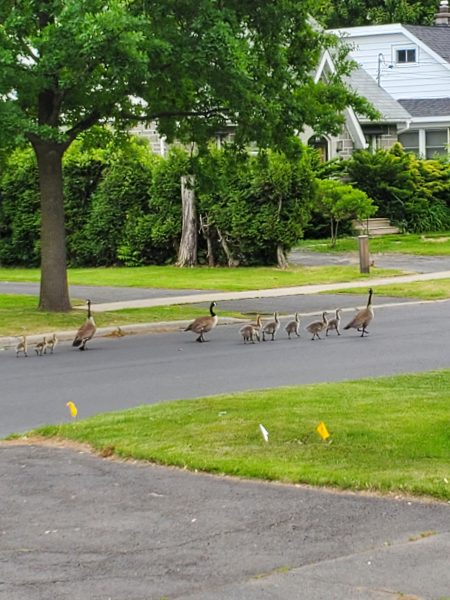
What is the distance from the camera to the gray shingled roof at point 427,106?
49562 mm

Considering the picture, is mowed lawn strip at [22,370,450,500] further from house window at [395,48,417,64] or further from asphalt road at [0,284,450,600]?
house window at [395,48,417,64]

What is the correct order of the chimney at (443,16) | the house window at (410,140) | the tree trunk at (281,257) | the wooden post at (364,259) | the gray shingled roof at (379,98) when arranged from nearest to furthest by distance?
1. the wooden post at (364,259)
2. the tree trunk at (281,257)
3. the gray shingled roof at (379,98)
4. the house window at (410,140)
5. the chimney at (443,16)

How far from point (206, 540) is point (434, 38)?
48.2 metres

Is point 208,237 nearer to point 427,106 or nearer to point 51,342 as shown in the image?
point 51,342

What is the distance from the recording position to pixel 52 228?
22172 mm

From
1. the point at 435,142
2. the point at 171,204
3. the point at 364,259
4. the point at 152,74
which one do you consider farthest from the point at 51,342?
the point at 435,142

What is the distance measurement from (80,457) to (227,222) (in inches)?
911

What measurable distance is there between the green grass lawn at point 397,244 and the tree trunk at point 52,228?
1624 centimetres

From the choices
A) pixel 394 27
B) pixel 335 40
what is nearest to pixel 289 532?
pixel 335 40

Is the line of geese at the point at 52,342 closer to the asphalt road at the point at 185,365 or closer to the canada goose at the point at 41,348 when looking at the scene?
the canada goose at the point at 41,348

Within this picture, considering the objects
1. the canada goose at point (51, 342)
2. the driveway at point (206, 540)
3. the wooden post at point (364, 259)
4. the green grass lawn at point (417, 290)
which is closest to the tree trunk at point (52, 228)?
the canada goose at point (51, 342)

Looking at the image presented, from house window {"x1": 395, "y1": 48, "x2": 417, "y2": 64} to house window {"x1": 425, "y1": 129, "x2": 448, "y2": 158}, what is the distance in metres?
3.73

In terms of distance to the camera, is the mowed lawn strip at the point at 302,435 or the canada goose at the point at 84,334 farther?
the canada goose at the point at 84,334

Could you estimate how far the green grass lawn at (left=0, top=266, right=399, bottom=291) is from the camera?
28406mm
